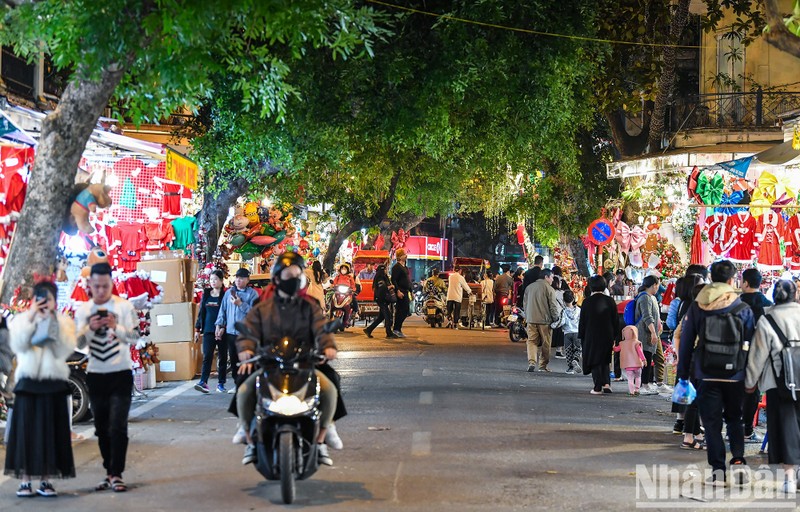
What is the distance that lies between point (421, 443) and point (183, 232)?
32.6 feet

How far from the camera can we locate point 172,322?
19.6m

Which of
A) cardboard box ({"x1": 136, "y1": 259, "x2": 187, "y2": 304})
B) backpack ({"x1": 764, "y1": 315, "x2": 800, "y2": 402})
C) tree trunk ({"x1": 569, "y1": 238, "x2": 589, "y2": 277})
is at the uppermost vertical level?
tree trunk ({"x1": 569, "y1": 238, "x2": 589, "y2": 277})

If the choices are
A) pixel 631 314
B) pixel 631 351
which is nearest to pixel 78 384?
pixel 631 351

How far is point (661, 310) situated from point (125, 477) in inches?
457

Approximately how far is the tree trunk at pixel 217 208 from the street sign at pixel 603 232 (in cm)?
797

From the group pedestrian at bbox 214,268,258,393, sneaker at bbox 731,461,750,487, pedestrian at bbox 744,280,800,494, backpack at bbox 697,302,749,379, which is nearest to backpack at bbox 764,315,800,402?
pedestrian at bbox 744,280,800,494

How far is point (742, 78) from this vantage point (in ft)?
97.0

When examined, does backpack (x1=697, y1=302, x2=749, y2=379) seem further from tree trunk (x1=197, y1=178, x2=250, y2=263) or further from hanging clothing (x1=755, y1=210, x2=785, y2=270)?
tree trunk (x1=197, y1=178, x2=250, y2=263)

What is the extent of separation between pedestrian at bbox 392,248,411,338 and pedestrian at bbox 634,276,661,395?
504 inches

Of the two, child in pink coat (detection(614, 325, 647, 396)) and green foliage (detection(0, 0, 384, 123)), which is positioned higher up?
green foliage (detection(0, 0, 384, 123))

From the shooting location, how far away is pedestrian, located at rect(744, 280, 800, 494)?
1023 centimetres

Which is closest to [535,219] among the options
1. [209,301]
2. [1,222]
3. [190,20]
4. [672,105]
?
[672,105]

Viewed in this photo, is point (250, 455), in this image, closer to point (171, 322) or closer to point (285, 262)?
point (285, 262)

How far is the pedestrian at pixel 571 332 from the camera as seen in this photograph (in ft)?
75.5
